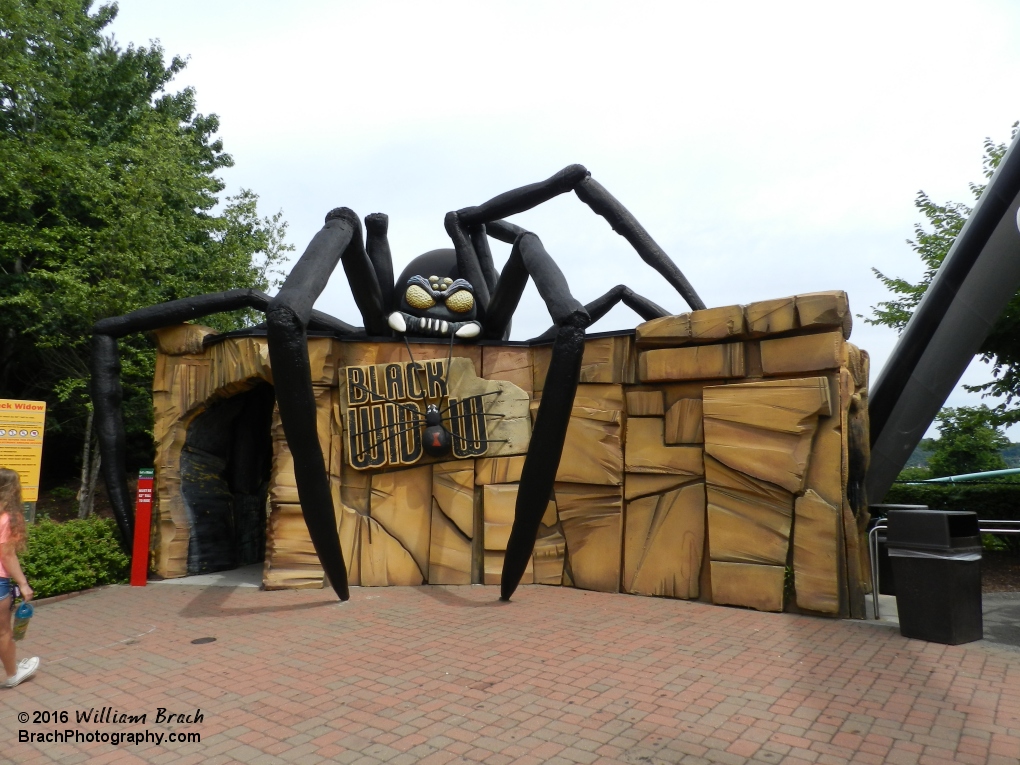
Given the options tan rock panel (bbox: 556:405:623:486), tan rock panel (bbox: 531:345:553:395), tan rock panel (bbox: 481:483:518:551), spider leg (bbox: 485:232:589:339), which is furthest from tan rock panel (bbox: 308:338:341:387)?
tan rock panel (bbox: 556:405:623:486)

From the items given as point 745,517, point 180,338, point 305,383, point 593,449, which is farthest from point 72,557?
point 745,517

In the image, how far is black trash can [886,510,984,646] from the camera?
4762mm

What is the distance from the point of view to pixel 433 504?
23.1ft

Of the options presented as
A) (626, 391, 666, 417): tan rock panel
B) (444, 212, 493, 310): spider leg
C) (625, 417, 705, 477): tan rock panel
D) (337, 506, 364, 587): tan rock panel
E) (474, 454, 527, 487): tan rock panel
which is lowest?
(337, 506, 364, 587): tan rock panel

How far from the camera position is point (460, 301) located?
303 inches

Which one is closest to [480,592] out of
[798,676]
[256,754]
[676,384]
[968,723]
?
[676,384]

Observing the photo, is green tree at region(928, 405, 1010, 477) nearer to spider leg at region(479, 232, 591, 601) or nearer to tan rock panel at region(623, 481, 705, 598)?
tan rock panel at region(623, 481, 705, 598)

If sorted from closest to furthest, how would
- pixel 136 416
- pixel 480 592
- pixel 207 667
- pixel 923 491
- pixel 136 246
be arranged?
pixel 207 667 → pixel 480 592 → pixel 136 246 → pixel 923 491 → pixel 136 416

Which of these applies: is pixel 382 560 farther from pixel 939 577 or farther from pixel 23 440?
pixel 939 577

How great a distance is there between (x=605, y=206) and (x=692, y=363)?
80.4 inches

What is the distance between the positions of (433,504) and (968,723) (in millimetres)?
4832

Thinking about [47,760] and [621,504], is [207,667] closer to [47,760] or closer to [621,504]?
[47,760]

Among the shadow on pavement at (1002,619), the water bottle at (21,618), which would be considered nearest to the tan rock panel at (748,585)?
the shadow on pavement at (1002,619)

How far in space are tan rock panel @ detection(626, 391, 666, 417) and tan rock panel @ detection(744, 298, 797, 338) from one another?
→ 1.10m
